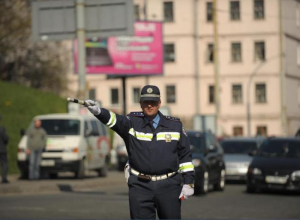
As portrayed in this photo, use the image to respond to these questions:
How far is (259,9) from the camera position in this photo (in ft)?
174


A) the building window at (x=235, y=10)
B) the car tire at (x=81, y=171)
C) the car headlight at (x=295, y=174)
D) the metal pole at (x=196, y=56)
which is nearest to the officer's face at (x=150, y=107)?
the car headlight at (x=295, y=174)

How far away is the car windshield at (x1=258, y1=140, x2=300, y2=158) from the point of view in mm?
23438

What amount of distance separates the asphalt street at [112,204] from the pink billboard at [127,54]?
831 inches

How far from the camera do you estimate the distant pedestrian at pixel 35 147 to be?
2520 cm

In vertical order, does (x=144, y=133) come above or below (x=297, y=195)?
above

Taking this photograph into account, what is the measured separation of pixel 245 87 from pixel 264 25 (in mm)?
12212

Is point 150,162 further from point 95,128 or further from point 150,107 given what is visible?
point 95,128

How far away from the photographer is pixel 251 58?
217 ft

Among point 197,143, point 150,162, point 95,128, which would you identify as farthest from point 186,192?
point 95,128

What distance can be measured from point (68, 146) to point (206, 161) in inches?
199

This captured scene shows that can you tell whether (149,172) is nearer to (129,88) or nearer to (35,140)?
(35,140)

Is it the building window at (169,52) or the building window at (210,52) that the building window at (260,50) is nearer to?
the building window at (210,52)

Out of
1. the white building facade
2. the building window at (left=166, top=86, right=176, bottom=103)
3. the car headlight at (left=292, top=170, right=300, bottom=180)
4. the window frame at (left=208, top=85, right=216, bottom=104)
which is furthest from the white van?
the window frame at (left=208, top=85, right=216, bottom=104)

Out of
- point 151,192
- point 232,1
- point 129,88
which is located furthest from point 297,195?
point 129,88
